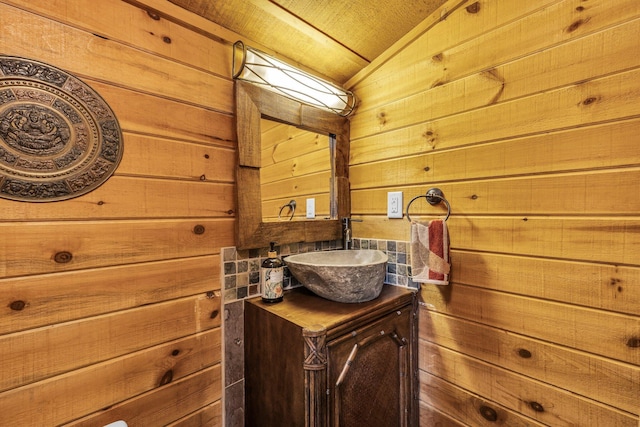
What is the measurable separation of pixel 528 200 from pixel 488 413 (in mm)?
826

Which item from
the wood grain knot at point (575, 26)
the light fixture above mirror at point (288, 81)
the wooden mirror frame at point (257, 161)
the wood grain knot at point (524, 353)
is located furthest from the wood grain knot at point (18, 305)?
the wood grain knot at point (575, 26)

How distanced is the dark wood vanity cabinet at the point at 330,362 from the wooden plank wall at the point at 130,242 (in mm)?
189

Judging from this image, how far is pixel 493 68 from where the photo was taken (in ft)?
3.36

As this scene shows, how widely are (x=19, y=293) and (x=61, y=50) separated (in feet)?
2.17

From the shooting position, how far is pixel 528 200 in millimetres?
952

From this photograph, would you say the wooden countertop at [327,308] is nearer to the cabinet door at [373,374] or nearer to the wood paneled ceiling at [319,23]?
the cabinet door at [373,374]

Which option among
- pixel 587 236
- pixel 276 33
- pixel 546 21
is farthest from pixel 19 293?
pixel 546 21

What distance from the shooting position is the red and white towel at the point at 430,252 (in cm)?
106

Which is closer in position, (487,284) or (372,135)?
(487,284)

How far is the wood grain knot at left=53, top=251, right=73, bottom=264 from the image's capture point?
74 cm

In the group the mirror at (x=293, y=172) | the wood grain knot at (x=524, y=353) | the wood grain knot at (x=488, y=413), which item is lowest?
the wood grain knot at (x=488, y=413)

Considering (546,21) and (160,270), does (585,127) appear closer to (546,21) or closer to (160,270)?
(546,21)

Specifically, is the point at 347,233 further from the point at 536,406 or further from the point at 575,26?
the point at 575,26

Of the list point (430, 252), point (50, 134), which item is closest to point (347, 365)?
point (430, 252)
